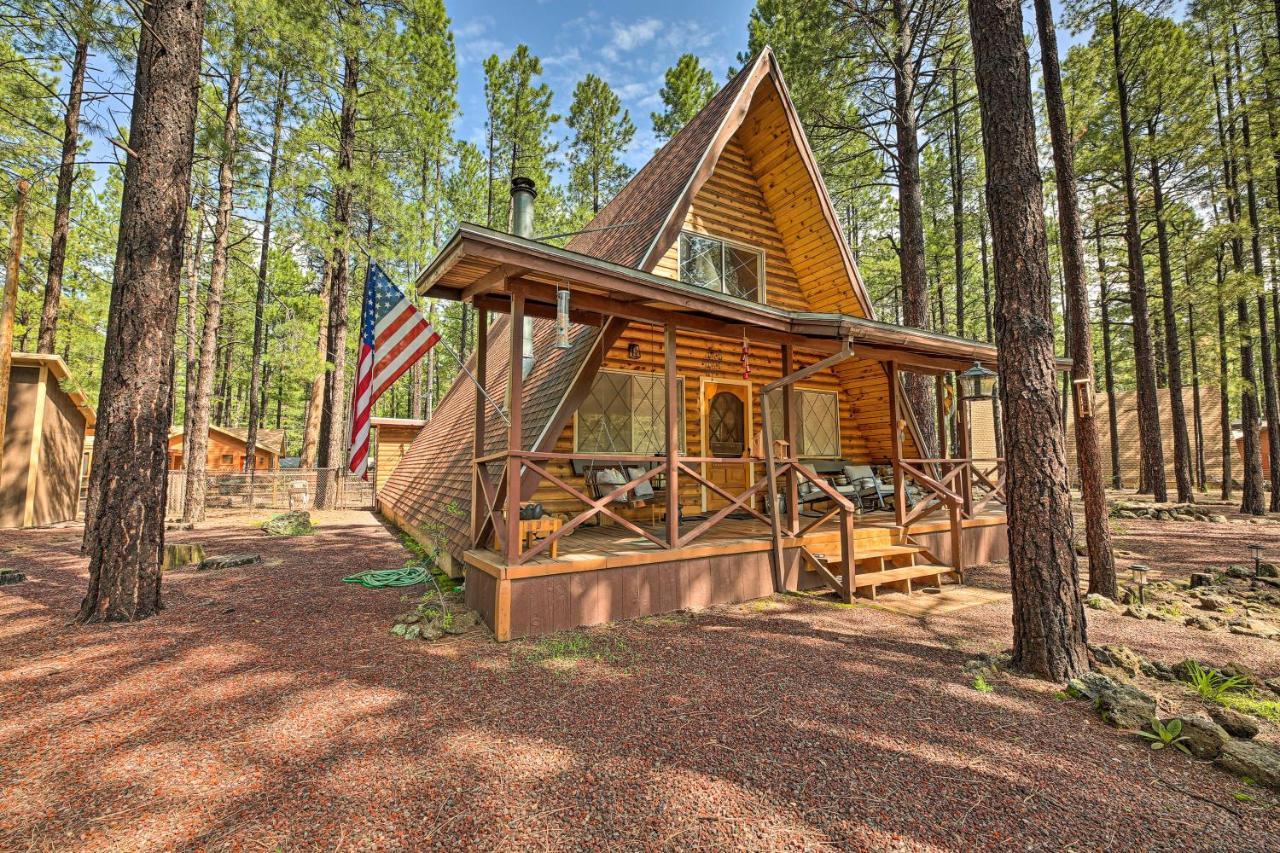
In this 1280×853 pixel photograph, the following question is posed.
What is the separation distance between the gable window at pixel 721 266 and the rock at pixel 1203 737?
21.8ft

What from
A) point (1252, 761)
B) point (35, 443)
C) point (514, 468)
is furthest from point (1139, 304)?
point (35, 443)

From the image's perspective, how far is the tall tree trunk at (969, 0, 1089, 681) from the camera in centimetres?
374

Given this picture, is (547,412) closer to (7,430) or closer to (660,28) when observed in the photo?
(7,430)

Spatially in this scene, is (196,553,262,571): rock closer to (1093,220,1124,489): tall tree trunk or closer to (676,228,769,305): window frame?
(676,228,769,305): window frame

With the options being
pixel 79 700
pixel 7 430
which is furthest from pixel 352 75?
pixel 79 700

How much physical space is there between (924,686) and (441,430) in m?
11.1

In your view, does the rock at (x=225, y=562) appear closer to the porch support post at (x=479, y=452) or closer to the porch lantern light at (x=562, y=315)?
the porch support post at (x=479, y=452)

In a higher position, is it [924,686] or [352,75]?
[352,75]

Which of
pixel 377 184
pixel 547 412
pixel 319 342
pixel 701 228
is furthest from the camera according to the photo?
pixel 319 342

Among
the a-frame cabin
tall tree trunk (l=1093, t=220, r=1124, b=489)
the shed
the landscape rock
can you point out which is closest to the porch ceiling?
the a-frame cabin

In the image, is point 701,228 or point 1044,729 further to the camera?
point 701,228

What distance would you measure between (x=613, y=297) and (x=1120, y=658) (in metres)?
4.97

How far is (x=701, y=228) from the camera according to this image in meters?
8.48

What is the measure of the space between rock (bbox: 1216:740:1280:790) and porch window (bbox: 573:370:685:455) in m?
5.31
